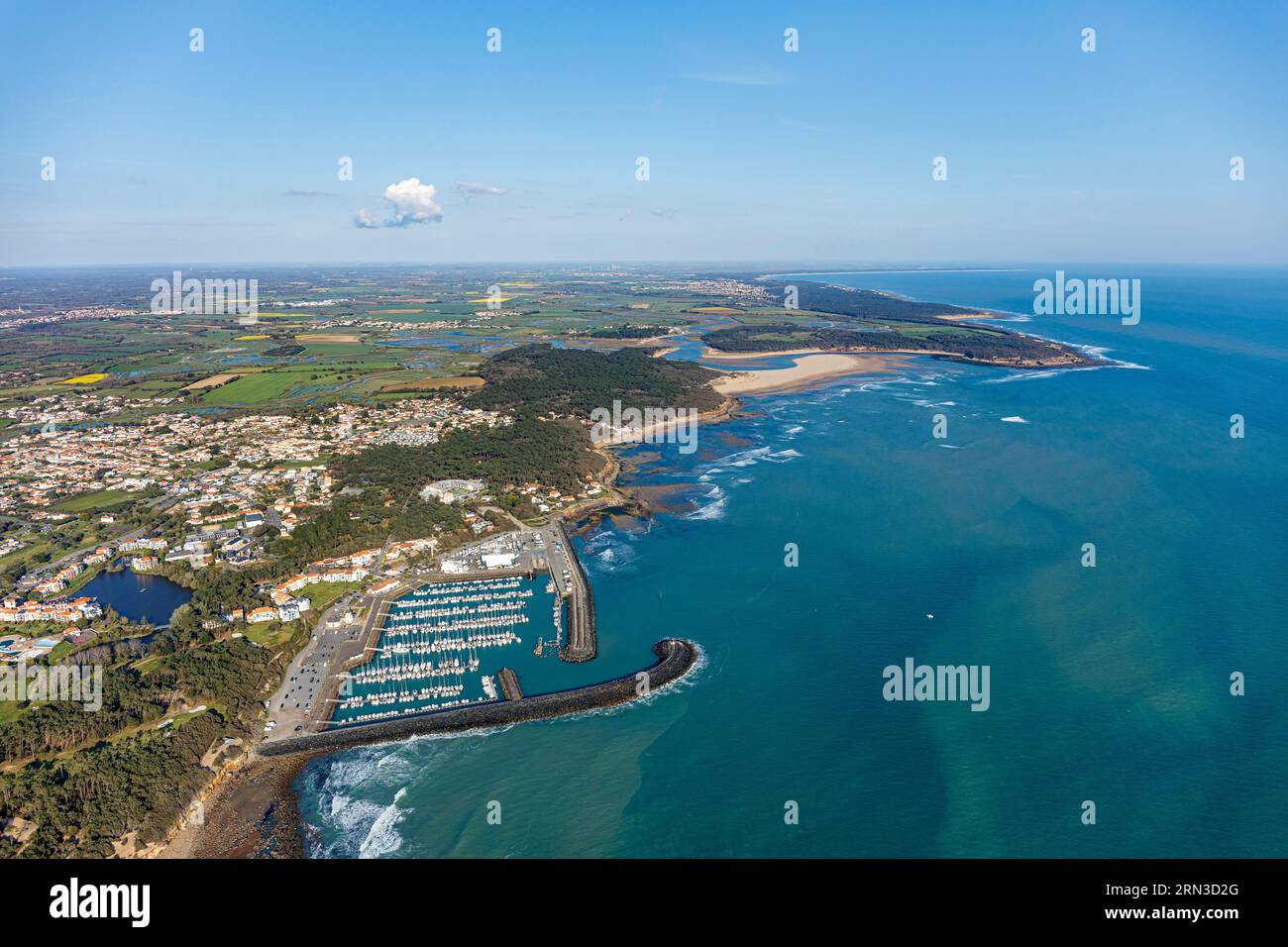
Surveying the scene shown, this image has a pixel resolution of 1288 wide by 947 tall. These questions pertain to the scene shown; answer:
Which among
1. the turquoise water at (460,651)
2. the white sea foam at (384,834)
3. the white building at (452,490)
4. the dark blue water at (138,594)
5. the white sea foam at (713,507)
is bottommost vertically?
the white sea foam at (384,834)

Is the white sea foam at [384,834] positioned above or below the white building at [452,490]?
below

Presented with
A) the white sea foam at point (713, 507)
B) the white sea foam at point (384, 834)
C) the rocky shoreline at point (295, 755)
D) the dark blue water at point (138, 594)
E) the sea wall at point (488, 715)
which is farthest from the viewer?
the white sea foam at point (713, 507)

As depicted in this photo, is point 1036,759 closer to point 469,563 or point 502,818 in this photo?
point 502,818

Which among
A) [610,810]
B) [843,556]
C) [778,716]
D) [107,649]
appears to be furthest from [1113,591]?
[107,649]

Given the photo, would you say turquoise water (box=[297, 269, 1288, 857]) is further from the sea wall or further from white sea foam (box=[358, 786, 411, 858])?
the sea wall

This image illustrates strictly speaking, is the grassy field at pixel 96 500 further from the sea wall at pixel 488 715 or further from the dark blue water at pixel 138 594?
the sea wall at pixel 488 715

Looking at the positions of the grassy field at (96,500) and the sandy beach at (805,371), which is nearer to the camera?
the grassy field at (96,500)

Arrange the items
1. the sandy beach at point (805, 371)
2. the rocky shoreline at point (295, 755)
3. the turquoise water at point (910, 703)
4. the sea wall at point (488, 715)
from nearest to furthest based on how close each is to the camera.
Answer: the rocky shoreline at point (295, 755), the turquoise water at point (910, 703), the sea wall at point (488, 715), the sandy beach at point (805, 371)

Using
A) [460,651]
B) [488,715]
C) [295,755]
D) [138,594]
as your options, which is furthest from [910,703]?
[138,594]

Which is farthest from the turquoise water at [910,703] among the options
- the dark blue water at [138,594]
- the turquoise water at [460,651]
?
the dark blue water at [138,594]
